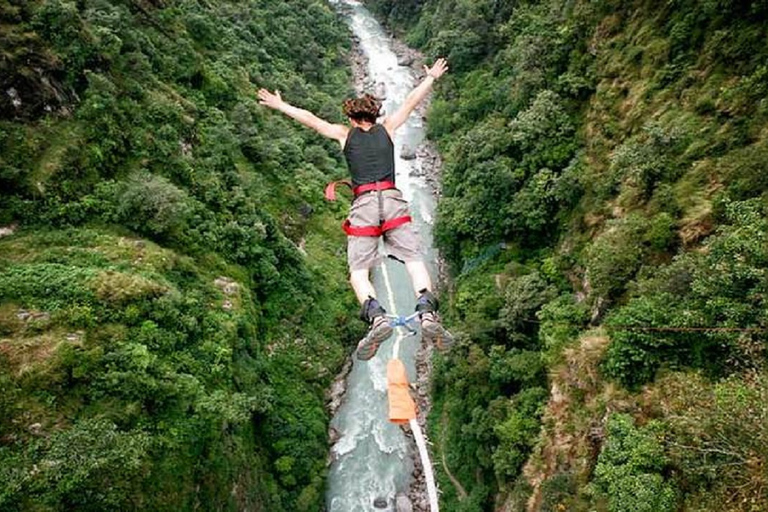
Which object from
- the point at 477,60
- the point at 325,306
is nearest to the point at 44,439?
the point at 325,306

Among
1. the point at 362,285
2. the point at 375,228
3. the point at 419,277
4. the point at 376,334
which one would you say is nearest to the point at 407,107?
the point at 375,228

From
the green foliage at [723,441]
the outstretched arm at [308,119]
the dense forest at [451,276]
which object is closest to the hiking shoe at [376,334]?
the outstretched arm at [308,119]

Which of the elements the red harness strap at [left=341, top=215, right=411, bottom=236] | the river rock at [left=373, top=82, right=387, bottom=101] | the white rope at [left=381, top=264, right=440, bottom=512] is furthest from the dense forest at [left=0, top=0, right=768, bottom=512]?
the river rock at [left=373, top=82, right=387, bottom=101]

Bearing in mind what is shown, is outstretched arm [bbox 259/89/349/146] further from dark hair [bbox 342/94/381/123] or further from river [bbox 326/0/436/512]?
river [bbox 326/0/436/512]

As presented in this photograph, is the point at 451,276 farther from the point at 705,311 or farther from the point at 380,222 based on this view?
the point at 380,222

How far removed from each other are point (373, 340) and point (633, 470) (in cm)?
928

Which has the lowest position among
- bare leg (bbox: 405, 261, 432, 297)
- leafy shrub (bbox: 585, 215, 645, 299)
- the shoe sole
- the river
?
the river

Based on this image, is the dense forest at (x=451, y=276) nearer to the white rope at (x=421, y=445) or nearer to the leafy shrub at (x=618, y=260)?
the leafy shrub at (x=618, y=260)

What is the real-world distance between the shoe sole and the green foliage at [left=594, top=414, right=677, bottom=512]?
8781mm

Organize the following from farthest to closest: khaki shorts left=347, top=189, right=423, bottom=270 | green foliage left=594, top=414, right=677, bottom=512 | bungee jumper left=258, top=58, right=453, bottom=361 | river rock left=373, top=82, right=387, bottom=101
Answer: river rock left=373, top=82, right=387, bottom=101 < green foliage left=594, top=414, right=677, bottom=512 < khaki shorts left=347, top=189, right=423, bottom=270 < bungee jumper left=258, top=58, right=453, bottom=361

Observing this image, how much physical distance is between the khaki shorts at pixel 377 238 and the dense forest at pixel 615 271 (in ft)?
23.8

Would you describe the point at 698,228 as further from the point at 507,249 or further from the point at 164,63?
the point at 164,63

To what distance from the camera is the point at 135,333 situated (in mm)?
18547

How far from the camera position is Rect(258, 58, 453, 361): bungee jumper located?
21.4 feet
